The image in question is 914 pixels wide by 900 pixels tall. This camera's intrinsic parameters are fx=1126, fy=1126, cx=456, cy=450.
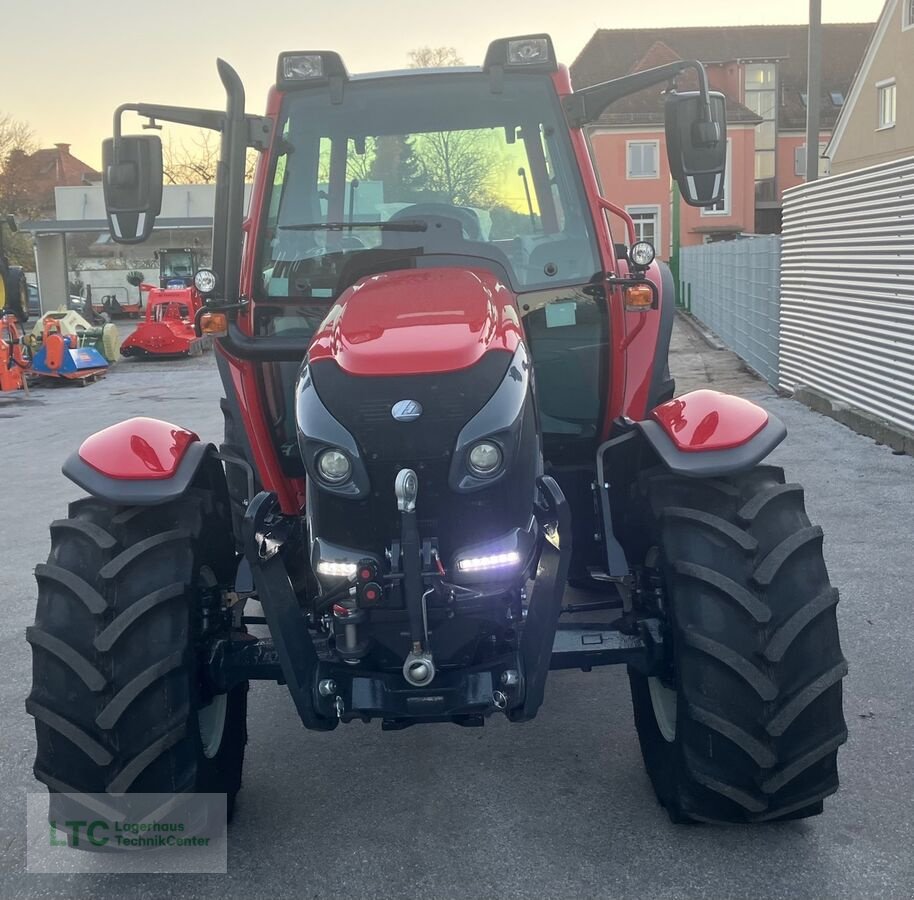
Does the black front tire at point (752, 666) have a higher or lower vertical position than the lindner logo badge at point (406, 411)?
lower

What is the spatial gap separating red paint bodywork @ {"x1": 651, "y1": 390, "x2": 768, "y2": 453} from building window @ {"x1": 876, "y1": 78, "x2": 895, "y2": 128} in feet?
109

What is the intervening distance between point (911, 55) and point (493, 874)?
109 feet

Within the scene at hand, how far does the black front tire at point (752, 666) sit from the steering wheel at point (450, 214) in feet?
4.34

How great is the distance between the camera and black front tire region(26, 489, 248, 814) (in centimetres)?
292

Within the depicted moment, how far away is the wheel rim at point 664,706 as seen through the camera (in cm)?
326

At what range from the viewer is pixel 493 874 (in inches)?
118

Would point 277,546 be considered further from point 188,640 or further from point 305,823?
point 305,823

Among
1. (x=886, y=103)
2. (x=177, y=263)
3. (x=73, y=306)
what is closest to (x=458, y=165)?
(x=73, y=306)

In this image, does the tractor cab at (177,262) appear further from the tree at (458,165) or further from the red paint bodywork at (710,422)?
the red paint bodywork at (710,422)

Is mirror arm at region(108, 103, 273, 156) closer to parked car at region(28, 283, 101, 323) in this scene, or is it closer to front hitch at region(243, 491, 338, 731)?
front hitch at region(243, 491, 338, 731)

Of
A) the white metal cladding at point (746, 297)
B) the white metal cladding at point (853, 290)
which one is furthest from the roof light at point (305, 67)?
the white metal cladding at point (746, 297)

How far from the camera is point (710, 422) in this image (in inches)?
130

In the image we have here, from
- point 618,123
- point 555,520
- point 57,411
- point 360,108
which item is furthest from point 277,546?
point 618,123

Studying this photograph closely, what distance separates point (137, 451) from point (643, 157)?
152ft
